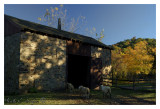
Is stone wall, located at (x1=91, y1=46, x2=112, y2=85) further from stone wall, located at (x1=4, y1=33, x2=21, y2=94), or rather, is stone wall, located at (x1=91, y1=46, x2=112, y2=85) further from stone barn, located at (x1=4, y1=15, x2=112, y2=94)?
stone wall, located at (x1=4, y1=33, x2=21, y2=94)

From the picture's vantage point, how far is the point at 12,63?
945cm

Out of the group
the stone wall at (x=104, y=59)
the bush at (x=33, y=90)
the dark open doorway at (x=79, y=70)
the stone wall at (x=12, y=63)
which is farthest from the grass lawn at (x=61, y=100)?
the stone wall at (x=104, y=59)

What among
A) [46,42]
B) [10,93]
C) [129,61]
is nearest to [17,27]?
[46,42]

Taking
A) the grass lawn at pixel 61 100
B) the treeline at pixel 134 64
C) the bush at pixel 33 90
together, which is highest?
the treeline at pixel 134 64

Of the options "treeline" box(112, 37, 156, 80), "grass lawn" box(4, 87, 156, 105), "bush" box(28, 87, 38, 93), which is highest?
"treeline" box(112, 37, 156, 80)

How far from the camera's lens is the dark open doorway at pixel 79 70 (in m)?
13.3

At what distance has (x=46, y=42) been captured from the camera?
34.0 feet

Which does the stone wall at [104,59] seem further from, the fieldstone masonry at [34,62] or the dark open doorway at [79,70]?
the fieldstone masonry at [34,62]

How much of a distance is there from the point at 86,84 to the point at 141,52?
14.5 metres


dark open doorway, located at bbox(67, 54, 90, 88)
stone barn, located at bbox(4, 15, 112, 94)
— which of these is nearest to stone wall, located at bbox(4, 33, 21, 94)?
stone barn, located at bbox(4, 15, 112, 94)

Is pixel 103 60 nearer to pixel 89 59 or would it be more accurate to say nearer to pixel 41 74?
pixel 89 59

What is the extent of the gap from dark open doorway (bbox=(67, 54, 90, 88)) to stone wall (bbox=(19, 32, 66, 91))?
2.94 m

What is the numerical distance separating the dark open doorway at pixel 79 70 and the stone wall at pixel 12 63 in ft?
20.3

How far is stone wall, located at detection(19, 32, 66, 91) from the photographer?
9102 mm
